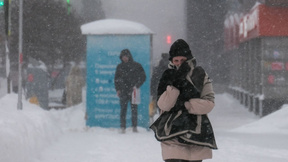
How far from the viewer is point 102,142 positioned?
1025cm

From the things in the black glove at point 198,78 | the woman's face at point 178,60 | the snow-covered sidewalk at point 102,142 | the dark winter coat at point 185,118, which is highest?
the woman's face at point 178,60

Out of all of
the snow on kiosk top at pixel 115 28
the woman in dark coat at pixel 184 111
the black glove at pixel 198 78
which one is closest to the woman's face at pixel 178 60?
the woman in dark coat at pixel 184 111

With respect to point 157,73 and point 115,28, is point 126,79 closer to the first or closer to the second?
point 157,73

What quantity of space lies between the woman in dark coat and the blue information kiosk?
25.1 ft

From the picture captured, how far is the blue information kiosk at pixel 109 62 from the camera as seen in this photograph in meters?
12.3

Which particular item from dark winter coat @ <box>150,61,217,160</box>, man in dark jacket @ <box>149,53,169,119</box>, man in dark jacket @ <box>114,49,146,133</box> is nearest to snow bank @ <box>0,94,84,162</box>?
man in dark jacket @ <box>114,49,146,133</box>

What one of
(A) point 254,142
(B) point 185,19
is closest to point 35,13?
(B) point 185,19

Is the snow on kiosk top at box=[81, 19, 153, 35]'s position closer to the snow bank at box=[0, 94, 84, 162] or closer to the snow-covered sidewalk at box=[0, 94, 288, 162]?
the snow-covered sidewalk at box=[0, 94, 288, 162]

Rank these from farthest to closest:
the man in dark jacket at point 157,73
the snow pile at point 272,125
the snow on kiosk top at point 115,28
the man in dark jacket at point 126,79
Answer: the man in dark jacket at point 157,73
the snow on kiosk top at point 115,28
the snow pile at point 272,125
the man in dark jacket at point 126,79

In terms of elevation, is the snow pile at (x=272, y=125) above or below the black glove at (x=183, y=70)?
below

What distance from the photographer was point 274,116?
12.8 meters

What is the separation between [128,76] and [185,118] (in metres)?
7.34

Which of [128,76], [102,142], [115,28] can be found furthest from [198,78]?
[115,28]

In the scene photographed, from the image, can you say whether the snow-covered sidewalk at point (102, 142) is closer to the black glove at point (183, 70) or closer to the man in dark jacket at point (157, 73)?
the man in dark jacket at point (157, 73)
